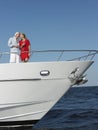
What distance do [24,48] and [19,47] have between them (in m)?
0.15

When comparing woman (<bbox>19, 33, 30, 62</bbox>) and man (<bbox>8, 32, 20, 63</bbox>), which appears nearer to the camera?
man (<bbox>8, 32, 20, 63</bbox>)

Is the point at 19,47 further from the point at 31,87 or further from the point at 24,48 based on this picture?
the point at 31,87

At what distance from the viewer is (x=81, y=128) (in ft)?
45.0

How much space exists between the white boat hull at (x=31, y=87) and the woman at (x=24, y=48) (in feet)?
1.27

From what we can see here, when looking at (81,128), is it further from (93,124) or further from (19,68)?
(19,68)

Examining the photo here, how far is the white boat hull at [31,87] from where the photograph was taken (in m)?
10.5

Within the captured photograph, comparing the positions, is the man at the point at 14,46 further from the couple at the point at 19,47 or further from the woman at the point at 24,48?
the woman at the point at 24,48

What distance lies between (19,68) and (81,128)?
4423mm

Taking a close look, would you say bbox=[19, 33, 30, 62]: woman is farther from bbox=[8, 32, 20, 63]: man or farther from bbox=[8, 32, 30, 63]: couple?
bbox=[8, 32, 20, 63]: man

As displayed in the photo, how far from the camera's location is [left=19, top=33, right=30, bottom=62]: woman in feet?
35.6

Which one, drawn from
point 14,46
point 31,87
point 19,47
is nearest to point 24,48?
point 19,47

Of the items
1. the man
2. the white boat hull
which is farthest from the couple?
the white boat hull

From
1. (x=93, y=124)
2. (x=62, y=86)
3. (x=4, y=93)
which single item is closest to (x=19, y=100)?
(x=4, y=93)

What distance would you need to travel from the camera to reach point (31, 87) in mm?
10711
